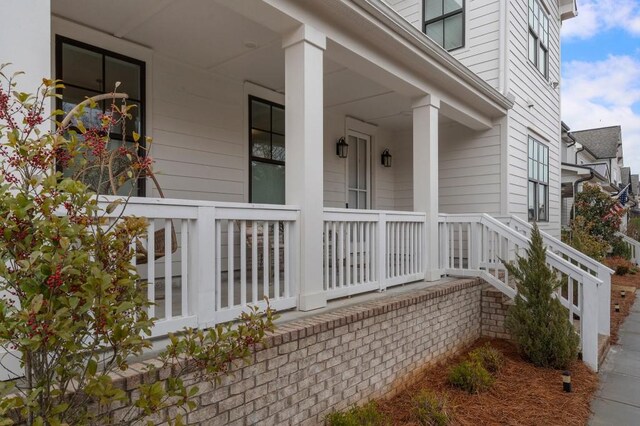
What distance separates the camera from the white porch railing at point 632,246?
13.1m

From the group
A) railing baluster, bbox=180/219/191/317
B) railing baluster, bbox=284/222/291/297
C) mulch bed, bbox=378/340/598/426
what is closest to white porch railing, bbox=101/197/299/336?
railing baluster, bbox=180/219/191/317

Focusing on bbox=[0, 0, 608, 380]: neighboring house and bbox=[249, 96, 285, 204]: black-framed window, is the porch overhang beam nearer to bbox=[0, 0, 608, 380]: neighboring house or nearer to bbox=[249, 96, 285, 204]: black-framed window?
bbox=[0, 0, 608, 380]: neighboring house

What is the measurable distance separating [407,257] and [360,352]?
158 centimetres

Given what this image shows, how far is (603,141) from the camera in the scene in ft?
94.3

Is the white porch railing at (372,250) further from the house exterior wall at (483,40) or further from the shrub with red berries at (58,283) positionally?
the house exterior wall at (483,40)

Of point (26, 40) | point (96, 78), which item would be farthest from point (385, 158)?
point (26, 40)

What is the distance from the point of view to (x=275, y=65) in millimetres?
4727

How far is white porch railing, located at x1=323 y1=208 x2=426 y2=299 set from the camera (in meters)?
3.60

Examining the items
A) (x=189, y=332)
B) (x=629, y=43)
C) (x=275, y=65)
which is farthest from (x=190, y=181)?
(x=629, y=43)

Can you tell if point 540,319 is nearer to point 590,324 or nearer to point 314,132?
point 590,324

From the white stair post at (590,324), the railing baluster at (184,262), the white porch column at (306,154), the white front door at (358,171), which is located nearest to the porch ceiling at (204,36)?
the white porch column at (306,154)

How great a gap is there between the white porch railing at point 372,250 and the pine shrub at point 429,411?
1.06 metres

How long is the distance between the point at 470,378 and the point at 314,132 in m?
2.65

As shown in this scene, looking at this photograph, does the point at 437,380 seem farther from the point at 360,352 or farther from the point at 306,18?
the point at 306,18
